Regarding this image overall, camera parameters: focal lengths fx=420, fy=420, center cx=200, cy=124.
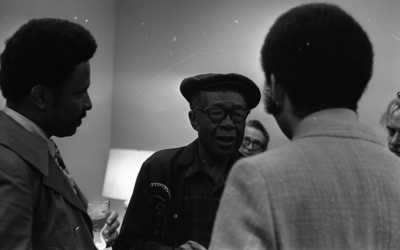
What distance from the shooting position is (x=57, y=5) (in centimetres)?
112

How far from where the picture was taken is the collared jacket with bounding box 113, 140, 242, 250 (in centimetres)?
91

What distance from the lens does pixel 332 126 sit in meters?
0.58

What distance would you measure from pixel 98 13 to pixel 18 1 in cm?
22

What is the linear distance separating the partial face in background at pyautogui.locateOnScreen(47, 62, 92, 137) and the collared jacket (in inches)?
7.8

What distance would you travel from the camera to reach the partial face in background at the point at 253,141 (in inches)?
35.4

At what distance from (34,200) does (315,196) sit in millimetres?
527

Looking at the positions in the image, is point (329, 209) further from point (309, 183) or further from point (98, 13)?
point (98, 13)

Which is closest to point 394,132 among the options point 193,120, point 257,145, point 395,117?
point 395,117

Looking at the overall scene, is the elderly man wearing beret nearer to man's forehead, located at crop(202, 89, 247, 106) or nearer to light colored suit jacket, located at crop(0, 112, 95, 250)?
man's forehead, located at crop(202, 89, 247, 106)

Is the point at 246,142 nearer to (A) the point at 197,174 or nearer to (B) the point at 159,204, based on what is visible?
(A) the point at 197,174

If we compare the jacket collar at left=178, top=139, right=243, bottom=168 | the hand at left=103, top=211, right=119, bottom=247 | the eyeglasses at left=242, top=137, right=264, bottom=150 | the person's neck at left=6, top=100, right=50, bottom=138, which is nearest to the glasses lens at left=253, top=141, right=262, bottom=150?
the eyeglasses at left=242, top=137, right=264, bottom=150

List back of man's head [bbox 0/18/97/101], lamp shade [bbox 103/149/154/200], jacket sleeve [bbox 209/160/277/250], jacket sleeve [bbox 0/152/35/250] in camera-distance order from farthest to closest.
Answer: lamp shade [bbox 103/149/154/200]
back of man's head [bbox 0/18/97/101]
jacket sleeve [bbox 0/152/35/250]
jacket sleeve [bbox 209/160/277/250]

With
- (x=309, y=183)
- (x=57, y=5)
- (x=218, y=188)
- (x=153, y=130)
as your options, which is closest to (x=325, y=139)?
(x=309, y=183)

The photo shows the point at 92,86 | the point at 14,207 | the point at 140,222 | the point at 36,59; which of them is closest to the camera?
the point at 14,207
